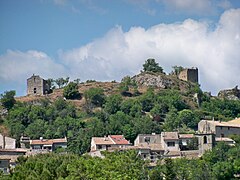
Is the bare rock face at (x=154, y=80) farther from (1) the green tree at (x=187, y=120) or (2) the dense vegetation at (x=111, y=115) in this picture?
(1) the green tree at (x=187, y=120)

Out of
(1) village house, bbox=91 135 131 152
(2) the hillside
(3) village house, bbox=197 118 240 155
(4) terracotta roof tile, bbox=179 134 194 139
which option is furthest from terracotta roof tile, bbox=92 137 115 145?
(2) the hillside

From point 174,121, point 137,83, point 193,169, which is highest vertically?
point 137,83

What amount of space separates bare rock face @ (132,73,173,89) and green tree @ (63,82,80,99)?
1415 centimetres

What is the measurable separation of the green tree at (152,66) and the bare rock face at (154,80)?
405 centimetres

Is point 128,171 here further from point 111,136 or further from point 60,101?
point 60,101

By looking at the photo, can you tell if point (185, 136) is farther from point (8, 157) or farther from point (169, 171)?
point (8, 157)

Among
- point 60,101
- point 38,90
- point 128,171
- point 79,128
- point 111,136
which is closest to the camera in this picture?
point 128,171

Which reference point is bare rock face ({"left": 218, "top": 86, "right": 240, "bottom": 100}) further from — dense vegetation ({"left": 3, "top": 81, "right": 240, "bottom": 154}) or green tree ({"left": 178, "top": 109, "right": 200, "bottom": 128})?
green tree ({"left": 178, "top": 109, "right": 200, "bottom": 128})

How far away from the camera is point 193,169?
72688 millimetres

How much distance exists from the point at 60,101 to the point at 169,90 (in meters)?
20.6

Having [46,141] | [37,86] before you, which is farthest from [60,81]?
[46,141]

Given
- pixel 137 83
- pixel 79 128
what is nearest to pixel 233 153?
pixel 79 128

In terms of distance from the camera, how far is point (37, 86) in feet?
384

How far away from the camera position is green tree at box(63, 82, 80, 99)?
114 meters
